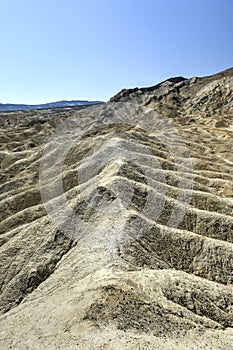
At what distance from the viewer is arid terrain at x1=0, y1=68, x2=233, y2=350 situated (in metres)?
23.9

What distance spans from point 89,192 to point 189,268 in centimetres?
1399

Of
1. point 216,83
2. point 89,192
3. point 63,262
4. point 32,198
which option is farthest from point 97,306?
point 216,83

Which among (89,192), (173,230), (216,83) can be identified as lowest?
(173,230)

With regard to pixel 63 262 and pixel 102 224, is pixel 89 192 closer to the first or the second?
pixel 102 224

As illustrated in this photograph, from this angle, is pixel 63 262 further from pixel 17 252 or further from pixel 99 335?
pixel 99 335

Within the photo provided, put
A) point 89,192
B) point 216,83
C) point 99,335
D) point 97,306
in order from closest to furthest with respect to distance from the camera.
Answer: point 99,335
point 97,306
point 89,192
point 216,83

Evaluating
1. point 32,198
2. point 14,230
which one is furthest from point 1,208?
point 14,230

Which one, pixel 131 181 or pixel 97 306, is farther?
pixel 131 181

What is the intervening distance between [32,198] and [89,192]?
15.7 metres

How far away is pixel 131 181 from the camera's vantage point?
4753 centimetres

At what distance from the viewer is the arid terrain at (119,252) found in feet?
78.4

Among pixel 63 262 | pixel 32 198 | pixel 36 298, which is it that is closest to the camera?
pixel 36 298

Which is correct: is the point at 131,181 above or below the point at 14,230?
above

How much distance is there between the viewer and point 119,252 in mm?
33469
